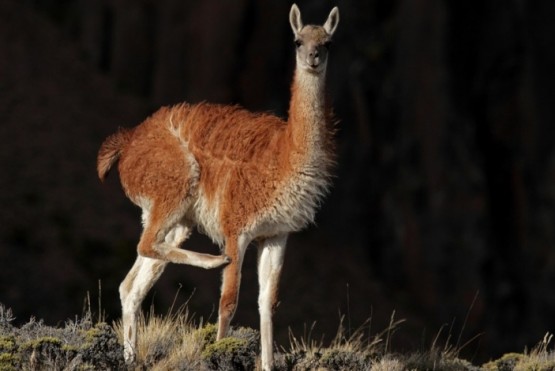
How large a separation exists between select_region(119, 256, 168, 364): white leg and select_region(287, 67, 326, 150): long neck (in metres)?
1.50

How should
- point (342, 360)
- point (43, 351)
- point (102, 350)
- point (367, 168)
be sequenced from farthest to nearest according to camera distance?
point (367, 168)
point (342, 360)
point (102, 350)
point (43, 351)

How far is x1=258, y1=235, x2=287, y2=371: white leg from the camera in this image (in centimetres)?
979

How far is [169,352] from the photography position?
9.89 metres

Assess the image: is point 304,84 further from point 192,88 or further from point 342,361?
point 192,88

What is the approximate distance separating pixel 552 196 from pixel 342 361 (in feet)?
52.7

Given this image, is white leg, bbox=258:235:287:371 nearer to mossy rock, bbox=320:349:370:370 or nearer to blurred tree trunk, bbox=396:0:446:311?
mossy rock, bbox=320:349:370:370

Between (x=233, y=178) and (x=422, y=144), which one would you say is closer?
(x=233, y=178)

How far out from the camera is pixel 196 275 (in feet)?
79.9

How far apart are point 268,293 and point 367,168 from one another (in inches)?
724

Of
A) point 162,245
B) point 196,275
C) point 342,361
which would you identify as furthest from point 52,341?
point 196,275

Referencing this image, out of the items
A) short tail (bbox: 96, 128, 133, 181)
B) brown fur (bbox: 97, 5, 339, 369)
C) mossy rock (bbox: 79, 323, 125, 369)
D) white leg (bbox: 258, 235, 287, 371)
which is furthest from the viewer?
short tail (bbox: 96, 128, 133, 181)

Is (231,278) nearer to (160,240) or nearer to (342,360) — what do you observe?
(160,240)

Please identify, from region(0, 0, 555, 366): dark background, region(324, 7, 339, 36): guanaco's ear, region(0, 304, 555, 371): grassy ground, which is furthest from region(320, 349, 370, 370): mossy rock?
region(0, 0, 555, 366): dark background

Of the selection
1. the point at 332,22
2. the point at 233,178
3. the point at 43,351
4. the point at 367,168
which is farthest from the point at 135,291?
the point at 367,168
